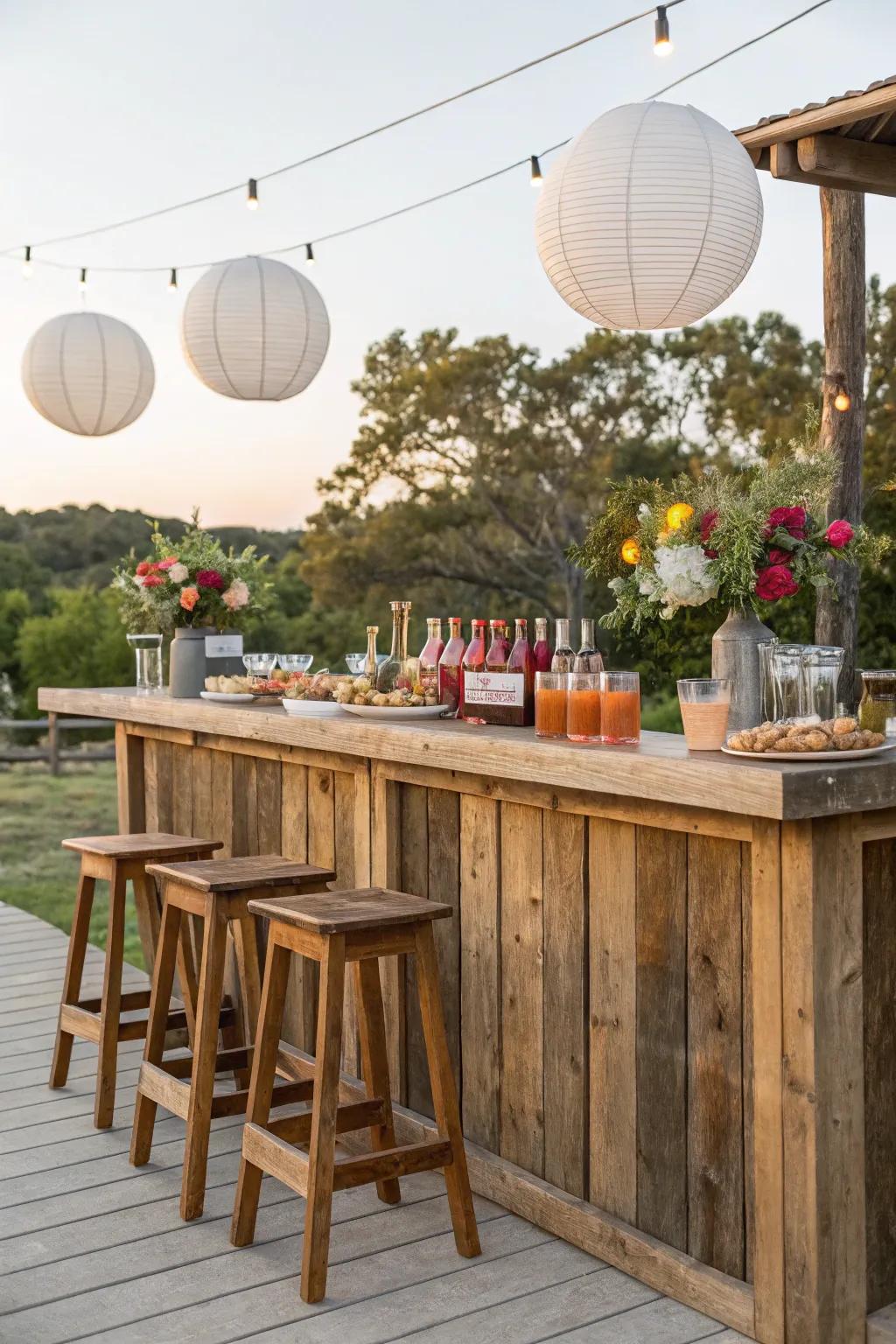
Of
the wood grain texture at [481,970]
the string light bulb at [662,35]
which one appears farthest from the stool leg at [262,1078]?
the string light bulb at [662,35]

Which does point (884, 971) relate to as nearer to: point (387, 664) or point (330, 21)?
point (387, 664)

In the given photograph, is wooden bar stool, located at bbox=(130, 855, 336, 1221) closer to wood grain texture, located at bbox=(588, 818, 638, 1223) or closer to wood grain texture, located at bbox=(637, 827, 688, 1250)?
wood grain texture, located at bbox=(588, 818, 638, 1223)

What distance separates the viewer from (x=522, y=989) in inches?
105

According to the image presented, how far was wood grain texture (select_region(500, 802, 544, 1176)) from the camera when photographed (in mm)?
2613

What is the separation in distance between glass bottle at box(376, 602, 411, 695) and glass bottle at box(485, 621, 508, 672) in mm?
326

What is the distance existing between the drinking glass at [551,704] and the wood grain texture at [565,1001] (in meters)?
0.17

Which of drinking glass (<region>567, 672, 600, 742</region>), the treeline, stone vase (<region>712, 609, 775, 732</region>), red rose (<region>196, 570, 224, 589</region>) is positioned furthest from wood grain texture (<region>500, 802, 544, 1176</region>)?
the treeline

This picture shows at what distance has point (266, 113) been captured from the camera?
9664 millimetres

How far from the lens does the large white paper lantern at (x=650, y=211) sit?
9.74 ft

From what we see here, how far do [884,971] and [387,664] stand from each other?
4.54 ft

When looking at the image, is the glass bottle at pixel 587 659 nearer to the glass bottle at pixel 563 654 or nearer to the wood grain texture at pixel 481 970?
the glass bottle at pixel 563 654

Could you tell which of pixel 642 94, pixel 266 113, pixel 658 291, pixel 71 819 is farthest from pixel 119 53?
pixel 71 819

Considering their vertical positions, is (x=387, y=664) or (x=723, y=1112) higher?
(x=387, y=664)

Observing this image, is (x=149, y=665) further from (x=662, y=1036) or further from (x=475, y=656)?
(x=662, y=1036)
